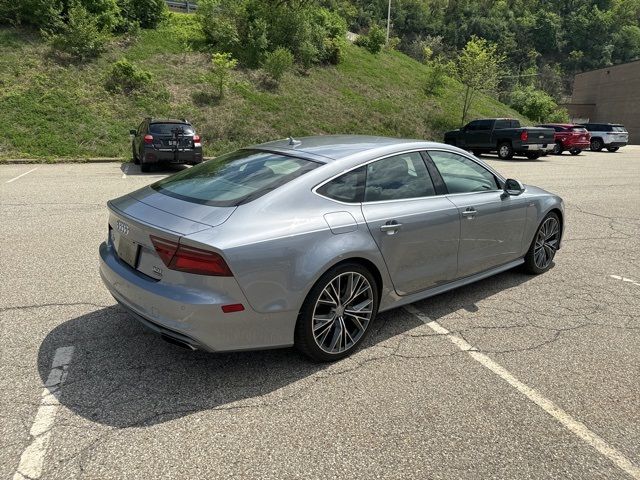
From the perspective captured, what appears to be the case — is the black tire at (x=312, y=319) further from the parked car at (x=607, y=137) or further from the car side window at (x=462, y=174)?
the parked car at (x=607, y=137)

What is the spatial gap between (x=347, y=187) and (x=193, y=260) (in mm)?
1258

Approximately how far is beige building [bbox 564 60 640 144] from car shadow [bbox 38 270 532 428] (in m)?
53.8

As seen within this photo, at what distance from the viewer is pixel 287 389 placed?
2936 mm

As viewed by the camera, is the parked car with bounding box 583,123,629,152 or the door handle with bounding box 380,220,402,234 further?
the parked car with bounding box 583,123,629,152

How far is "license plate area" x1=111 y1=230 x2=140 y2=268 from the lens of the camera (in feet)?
10.0

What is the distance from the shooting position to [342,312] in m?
3.25

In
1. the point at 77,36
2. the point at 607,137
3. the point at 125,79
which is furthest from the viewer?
the point at 607,137

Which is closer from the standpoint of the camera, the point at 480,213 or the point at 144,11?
the point at 480,213

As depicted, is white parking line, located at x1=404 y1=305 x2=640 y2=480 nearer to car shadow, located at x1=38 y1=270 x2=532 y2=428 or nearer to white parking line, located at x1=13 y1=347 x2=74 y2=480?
car shadow, located at x1=38 y1=270 x2=532 y2=428

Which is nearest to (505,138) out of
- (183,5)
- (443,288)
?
(443,288)

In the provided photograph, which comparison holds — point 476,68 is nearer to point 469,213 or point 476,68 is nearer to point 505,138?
point 505,138

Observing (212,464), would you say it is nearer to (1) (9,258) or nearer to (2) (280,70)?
(1) (9,258)

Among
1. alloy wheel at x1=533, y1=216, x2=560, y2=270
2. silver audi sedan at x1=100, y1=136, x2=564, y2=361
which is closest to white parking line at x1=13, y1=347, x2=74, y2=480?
silver audi sedan at x1=100, y1=136, x2=564, y2=361

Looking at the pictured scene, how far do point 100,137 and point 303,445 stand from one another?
17697 mm
